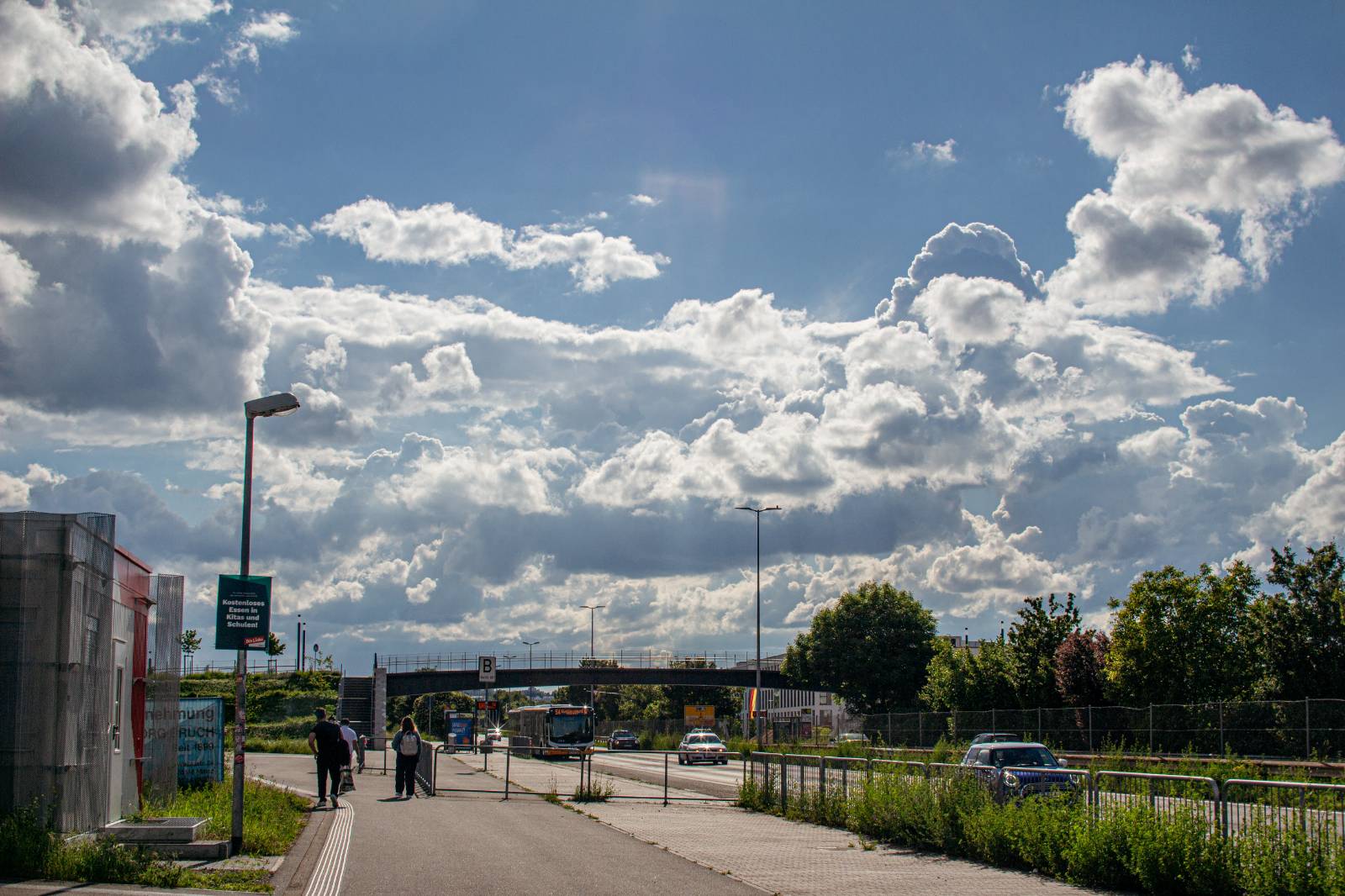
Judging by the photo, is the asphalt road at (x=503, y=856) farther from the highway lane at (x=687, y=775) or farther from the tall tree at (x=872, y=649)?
the tall tree at (x=872, y=649)

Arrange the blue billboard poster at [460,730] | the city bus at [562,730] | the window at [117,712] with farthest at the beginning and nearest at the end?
1. the blue billboard poster at [460,730]
2. the city bus at [562,730]
3. the window at [117,712]

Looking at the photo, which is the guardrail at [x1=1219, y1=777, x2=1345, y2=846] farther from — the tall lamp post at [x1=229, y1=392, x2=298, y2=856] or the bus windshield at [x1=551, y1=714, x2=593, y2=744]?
the bus windshield at [x1=551, y1=714, x2=593, y2=744]

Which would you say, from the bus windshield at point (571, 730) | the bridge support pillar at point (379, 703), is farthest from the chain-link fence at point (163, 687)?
the bridge support pillar at point (379, 703)

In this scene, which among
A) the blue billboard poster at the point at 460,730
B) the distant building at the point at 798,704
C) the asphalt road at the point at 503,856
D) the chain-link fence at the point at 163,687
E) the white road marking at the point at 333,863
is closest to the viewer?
the white road marking at the point at 333,863

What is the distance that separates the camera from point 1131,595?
151 feet

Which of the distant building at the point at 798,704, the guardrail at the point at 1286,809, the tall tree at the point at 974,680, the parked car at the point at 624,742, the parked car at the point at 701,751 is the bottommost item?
the distant building at the point at 798,704

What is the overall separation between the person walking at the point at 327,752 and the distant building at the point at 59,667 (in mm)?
5964

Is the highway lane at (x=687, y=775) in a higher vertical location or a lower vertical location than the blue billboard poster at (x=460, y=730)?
higher

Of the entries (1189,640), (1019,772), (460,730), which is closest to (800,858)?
(1019,772)

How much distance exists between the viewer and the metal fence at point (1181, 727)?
104ft

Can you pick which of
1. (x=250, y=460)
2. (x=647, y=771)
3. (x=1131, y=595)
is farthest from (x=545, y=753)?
(x=250, y=460)

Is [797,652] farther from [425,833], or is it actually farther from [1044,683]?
[425,833]

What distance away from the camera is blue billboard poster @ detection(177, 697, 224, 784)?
2406 cm

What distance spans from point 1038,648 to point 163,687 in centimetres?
4409
